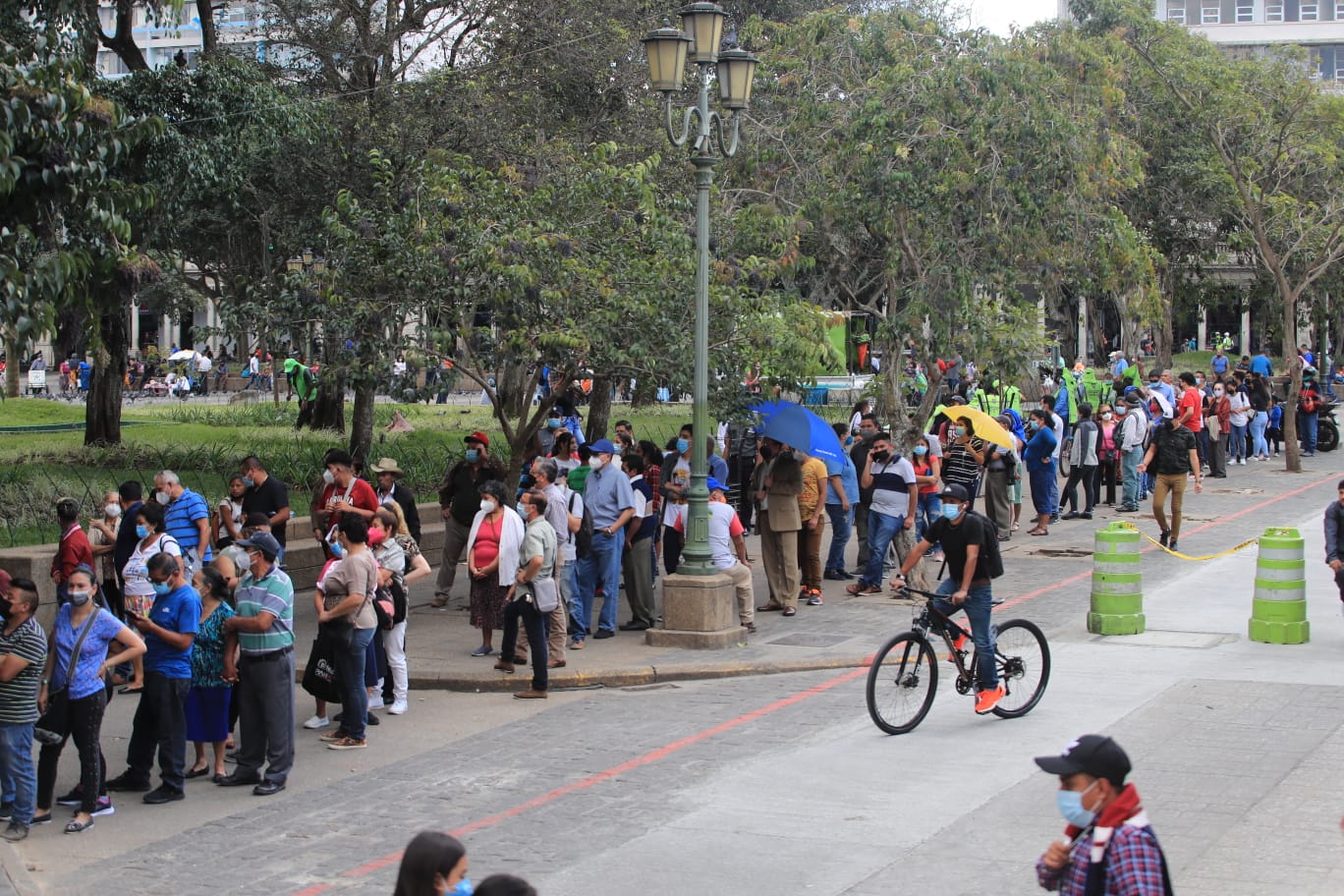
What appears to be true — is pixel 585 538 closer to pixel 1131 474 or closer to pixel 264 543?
pixel 264 543

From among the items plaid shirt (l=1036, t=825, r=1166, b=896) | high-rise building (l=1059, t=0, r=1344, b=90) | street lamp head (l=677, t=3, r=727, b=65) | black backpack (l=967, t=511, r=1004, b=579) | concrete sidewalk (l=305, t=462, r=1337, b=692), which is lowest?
concrete sidewalk (l=305, t=462, r=1337, b=692)

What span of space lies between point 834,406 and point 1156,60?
33.4ft

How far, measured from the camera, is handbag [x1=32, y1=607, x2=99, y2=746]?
9.05 m

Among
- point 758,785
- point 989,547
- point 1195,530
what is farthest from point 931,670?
point 1195,530

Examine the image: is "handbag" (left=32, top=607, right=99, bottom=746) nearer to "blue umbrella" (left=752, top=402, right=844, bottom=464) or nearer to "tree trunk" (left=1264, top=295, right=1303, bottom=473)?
"blue umbrella" (left=752, top=402, right=844, bottom=464)

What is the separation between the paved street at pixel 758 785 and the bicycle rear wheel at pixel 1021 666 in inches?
5.6

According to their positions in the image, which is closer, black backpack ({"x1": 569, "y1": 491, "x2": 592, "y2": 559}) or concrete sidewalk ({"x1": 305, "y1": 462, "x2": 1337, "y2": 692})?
concrete sidewalk ({"x1": 305, "y1": 462, "x2": 1337, "y2": 692})

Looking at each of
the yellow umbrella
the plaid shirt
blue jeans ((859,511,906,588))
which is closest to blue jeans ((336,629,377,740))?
the plaid shirt

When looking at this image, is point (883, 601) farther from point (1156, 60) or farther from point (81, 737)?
point (1156, 60)

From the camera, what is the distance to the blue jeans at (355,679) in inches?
418

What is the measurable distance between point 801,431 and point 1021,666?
5028 millimetres

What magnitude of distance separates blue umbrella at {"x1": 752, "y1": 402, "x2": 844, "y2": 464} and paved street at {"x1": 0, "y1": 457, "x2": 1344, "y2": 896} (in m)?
2.29

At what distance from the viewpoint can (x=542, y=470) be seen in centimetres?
1309

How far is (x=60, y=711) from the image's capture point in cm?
923
